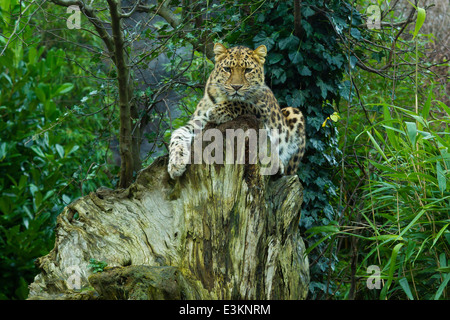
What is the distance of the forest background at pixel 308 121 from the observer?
3.87m

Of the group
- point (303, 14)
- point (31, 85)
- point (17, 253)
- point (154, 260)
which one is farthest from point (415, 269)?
point (31, 85)

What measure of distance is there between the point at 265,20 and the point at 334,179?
78.3 inches

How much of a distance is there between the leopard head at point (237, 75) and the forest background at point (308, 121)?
1.92 feet

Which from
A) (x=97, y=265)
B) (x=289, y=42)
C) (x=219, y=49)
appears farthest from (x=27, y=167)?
(x=97, y=265)

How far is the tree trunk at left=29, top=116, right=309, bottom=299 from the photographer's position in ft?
10.8

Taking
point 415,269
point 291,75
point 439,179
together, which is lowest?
point 415,269

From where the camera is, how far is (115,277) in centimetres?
302

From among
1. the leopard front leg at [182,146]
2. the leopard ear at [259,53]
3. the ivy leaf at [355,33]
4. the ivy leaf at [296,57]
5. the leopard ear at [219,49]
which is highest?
the ivy leaf at [355,33]

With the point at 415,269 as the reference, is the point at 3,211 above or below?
above

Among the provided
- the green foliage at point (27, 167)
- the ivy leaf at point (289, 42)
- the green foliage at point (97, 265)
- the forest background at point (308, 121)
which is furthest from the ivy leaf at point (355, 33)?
the green foliage at point (27, 167)

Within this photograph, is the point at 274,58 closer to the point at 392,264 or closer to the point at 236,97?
the point at 236,97

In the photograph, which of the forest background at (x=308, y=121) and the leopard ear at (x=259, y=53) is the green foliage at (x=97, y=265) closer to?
the forest background at (x=308, y=121)

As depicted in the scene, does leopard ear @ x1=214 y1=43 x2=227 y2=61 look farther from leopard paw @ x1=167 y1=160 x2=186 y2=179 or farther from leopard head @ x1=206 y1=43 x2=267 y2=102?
leopard paw @ x1=167 y1=160 x2=186 y2=179

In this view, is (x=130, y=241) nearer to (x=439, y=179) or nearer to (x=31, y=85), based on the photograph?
(x=439, y=179)
